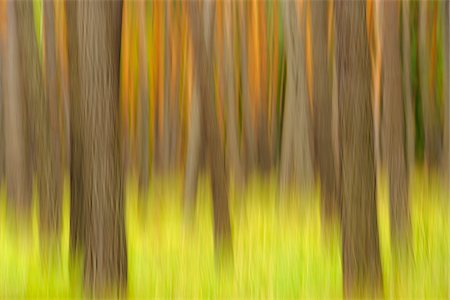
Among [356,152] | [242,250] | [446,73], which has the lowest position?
[242,250]

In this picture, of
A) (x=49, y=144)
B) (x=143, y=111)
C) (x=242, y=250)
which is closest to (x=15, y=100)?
(x=49, y=144)

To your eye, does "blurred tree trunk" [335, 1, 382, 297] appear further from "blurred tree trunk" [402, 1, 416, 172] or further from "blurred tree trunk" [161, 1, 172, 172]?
"blurred tree trunk" [161, 1, 172, 172]

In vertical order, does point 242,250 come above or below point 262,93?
below

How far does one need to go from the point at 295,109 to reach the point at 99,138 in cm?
30

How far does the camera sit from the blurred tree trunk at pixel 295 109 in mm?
984

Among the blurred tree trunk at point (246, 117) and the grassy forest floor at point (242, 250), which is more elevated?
the blurred tree trunk at point (246, 117)

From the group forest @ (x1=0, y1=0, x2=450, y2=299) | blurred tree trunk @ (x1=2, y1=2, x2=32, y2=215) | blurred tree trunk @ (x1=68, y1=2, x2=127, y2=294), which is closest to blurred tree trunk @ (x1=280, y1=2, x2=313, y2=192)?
forest @ (x1=0, y1=0, x2=450, y2=299)

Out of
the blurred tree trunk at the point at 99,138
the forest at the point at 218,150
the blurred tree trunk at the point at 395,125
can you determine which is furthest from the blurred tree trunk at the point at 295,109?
the blurred tree trunk at the point at 99,138

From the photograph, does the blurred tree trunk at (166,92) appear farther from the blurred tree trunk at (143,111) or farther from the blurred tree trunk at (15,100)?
the blurred tree trunk at (15,100)

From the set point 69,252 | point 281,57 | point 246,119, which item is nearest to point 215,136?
point 246,119

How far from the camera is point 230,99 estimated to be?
0.99 m

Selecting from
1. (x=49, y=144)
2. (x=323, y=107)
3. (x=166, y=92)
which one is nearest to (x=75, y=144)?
(x=49, y=144)

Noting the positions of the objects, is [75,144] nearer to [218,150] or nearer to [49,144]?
[49,144]

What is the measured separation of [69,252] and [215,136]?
289 millimetres
